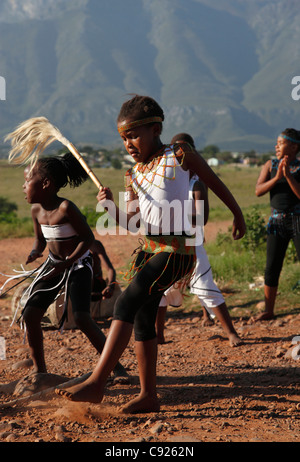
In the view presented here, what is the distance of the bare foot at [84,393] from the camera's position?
135 inches

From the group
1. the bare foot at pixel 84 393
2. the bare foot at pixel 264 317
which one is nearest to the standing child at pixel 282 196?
the bare foot at pixel 264 317

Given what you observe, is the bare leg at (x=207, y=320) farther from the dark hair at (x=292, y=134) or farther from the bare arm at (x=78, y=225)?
the bare arm at (x=78, y=225)

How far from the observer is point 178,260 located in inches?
144

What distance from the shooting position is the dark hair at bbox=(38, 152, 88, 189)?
14.8 ft

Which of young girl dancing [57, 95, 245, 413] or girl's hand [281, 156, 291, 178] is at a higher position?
girl's hand [281, 156, 291, 178]

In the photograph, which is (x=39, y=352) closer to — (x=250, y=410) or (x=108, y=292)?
(x=108, y=292)

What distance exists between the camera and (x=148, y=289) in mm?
3582

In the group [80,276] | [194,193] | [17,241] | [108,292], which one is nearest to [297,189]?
[194,193]

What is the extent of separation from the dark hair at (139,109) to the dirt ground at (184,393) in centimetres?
178

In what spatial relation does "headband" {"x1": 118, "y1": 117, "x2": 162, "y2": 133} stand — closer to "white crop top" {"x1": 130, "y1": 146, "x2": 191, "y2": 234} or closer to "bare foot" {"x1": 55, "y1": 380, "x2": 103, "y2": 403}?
"white crop top" {"x1": 130, "y1": 146, "x2": 191, "y2": 234}

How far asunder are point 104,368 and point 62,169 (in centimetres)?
169

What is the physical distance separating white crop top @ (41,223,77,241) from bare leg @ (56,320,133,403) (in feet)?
3.65

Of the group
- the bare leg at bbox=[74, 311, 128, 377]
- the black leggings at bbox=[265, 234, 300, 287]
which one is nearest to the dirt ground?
the bare leg at bbox=[74, 311, 128, 377]
